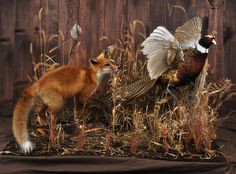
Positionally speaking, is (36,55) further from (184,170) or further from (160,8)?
(184,170)

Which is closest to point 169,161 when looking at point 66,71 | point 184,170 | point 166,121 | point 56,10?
point 184,170

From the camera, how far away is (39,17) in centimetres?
438

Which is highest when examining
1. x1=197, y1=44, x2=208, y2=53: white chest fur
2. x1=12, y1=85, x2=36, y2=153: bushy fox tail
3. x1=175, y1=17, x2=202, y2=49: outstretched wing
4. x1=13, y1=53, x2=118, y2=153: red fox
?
x1=175, y1=17, x2=202, y2=49: outstretched wing

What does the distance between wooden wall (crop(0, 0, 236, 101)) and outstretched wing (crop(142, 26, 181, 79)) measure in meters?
0.71

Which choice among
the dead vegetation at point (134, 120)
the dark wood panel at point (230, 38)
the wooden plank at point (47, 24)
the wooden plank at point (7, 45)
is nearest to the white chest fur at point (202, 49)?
the dead vegetation at point (134, 120)

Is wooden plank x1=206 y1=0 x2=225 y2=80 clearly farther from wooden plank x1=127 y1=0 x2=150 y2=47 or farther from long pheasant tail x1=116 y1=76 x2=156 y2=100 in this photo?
long pheasant tail x1=116 y1=76 x2=156 y2=100

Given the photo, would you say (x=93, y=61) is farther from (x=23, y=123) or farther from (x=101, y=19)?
(x=101, y=19)

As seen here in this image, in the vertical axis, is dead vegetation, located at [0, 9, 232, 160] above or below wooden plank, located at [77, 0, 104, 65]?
below

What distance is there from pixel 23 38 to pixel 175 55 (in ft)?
4.51

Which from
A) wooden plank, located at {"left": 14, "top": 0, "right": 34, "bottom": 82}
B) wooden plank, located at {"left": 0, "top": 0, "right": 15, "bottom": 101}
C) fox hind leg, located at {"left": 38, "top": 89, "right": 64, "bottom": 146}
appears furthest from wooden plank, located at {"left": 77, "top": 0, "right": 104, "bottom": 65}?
fox hind leg, located at {"left": 38, "top": 89, "right": 64, "bottom": 146}

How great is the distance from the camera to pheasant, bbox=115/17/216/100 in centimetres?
376

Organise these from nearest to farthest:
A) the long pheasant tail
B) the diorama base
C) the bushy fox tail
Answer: the diorama base < the bushy fox tail < the long pheasant tail

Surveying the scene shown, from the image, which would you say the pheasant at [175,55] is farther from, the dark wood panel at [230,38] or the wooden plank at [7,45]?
the wooden plank at [7,45]

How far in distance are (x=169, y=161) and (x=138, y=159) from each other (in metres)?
0.19
